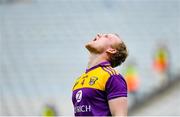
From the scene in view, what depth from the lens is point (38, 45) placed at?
1639 centimetres

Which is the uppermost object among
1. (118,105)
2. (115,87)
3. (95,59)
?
(95,59)

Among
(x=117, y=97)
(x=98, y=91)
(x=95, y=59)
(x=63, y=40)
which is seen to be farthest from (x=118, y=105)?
(x=63, y=40)

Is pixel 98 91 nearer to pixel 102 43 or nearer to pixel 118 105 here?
pixel 118 105

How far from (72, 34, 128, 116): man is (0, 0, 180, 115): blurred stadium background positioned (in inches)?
401

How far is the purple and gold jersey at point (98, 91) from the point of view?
150 inches

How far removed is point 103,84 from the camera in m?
3.86

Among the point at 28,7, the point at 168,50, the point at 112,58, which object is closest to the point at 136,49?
the point at 168,50

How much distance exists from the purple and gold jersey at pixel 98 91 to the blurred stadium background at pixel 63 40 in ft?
33.7

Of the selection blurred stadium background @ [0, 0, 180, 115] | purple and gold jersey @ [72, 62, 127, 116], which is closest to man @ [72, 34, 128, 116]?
purple and gold jersey @ [72, 62, 127, 116]

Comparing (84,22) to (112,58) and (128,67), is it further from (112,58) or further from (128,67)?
(112,58)

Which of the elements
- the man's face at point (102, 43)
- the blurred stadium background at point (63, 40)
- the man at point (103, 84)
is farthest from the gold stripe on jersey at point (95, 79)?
the blurred stadium background at point (63, 40)

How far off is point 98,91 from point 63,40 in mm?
12633

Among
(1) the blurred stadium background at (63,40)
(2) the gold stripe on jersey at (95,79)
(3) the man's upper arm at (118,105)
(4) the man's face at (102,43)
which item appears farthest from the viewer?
(1) the blurred stadium background at (63,40)

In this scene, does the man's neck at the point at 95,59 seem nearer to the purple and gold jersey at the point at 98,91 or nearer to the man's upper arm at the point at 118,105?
the purple and gold jersey at the point at 98,91
